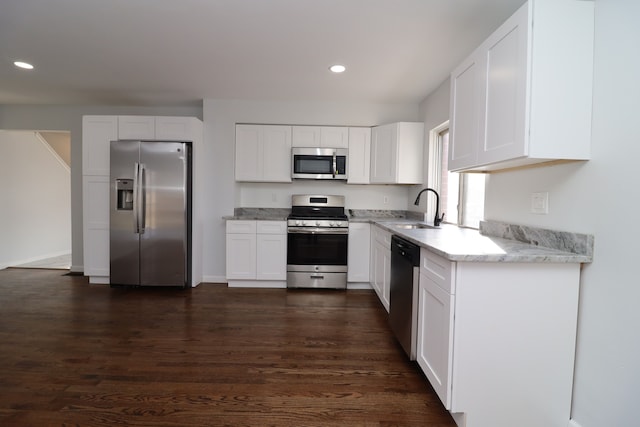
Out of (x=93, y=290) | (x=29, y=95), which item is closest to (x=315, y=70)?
(x=93, y=290)

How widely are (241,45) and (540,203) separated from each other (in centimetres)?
255

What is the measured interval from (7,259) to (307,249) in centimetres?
491

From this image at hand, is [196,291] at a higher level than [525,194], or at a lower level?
lower

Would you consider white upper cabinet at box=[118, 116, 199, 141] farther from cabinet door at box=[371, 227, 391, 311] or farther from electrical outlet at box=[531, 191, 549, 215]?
electrical outlet at box=[531, 191, 549, 215]

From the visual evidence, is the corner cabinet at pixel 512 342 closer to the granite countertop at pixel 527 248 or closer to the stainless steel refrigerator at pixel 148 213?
the granite countertop at pixel 527 248

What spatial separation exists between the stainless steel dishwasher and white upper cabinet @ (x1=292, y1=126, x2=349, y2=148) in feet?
6.58

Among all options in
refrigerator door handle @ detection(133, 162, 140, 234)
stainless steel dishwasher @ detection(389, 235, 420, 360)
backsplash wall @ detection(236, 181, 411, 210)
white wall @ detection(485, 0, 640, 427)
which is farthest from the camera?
backsplash wall @ detection(236, 181, 411, 210)

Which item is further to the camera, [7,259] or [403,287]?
[7,259]

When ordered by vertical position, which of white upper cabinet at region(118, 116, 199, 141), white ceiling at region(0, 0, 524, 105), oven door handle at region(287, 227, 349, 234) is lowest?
oven door handle at region(287, 227, 349, 234)

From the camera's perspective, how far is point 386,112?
4121 mm

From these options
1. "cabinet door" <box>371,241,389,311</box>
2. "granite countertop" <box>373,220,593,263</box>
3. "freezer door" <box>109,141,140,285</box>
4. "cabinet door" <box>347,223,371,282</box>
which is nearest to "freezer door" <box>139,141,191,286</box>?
"freezer door" <box>109,141,140,285</box>

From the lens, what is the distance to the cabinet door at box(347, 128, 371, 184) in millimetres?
4086

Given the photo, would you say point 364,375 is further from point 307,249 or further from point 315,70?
point 315,70

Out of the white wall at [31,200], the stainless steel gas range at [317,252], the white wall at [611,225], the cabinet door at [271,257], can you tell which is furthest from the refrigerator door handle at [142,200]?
the white wall at [611,225]
